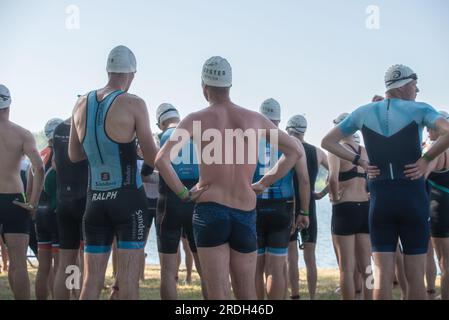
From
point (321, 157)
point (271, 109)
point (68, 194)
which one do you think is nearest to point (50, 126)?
point (68, 194)

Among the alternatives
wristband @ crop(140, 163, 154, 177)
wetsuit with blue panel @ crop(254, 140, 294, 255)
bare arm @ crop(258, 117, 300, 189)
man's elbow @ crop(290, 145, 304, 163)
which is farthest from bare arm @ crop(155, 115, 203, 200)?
wetsuit with blue panel @ crop(254, 140, 294, 255)

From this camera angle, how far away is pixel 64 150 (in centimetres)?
807

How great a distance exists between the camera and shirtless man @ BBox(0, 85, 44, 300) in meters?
7.90

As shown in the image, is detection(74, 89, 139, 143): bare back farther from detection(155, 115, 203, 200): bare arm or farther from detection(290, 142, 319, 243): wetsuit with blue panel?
A: detection(290, 142, 319, 243): wetsuit with blue panel

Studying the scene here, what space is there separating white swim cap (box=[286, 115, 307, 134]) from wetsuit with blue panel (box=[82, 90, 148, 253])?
3.93m

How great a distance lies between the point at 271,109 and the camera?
29.2 ft

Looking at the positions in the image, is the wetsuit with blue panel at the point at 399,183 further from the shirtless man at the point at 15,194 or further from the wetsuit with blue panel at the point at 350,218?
the shirtless man at the point at 15,194

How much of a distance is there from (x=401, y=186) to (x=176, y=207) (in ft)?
8.92

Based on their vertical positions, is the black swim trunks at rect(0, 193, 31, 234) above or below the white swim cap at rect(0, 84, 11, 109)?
below

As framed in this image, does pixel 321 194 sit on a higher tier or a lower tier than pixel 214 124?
lower
